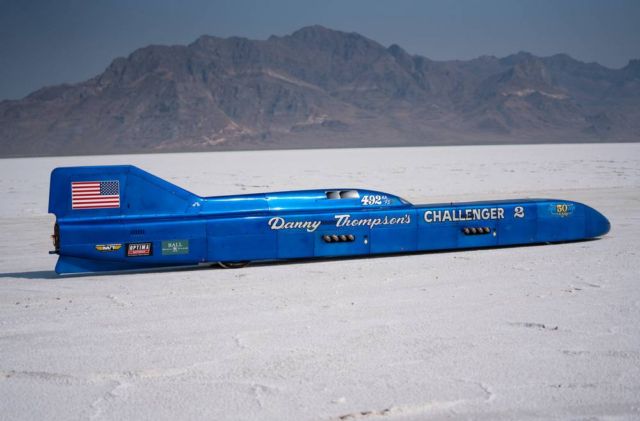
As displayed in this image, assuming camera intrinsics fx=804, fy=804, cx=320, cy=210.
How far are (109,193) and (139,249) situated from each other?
3.01ft

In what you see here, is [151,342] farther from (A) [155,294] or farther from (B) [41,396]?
(A) [155,294]

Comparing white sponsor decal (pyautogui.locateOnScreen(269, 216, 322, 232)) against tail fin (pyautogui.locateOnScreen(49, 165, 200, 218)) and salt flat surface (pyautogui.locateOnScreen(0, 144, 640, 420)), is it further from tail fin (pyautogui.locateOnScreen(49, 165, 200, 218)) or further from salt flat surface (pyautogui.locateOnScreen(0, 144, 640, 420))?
tail fin (pyautogui.locateOnScreen(49, 165, 200, 218))

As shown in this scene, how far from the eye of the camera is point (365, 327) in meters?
7.80

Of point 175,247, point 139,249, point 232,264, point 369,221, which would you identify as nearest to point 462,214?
point 369,221

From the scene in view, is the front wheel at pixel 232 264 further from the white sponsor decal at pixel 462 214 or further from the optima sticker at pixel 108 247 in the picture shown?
the white sponsor decal at pixel 462 214

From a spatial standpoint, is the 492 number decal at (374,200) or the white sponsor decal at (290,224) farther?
the 492 number decal at (374,200)

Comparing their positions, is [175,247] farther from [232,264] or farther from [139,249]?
[232,264]

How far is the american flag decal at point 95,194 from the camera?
36.7 feet

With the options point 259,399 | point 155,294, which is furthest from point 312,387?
point 155,294

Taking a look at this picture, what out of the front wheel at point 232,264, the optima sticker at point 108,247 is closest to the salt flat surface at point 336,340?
the front wheel at point 232,264

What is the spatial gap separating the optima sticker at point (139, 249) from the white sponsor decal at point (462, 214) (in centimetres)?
423

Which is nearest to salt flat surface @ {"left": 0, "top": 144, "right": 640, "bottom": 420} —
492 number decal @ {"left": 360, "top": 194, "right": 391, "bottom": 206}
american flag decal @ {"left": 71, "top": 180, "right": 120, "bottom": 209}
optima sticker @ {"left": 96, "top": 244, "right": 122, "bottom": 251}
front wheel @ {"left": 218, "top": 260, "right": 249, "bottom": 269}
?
front wheel @ {"left": 218, "top": 260, "right": 249, "bottom": 269}

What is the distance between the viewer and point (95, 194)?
11258mm

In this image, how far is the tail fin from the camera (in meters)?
11.2
